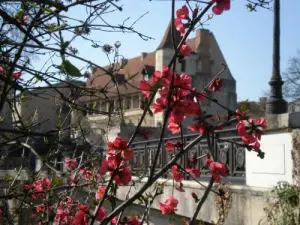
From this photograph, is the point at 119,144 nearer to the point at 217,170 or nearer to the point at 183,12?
the point at 217,170

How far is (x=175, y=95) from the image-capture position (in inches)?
95.5

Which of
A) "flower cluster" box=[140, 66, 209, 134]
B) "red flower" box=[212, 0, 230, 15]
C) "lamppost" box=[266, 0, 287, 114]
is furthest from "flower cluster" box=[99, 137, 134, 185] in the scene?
"lamppost" box=[266, 0, 287, 114]

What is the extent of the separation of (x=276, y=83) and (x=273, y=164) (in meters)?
1.40

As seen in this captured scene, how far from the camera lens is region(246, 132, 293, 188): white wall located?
5.83 m

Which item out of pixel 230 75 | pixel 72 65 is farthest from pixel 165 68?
pixel 230 75

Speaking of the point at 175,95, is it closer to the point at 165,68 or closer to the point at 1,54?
the point at 165,68

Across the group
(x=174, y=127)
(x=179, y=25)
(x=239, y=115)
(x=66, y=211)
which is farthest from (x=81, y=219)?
(x=66, y=211)

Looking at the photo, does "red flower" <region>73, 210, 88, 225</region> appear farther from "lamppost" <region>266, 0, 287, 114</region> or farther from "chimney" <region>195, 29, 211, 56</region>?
"chimney" <region>195, 29, 211, 56</region>

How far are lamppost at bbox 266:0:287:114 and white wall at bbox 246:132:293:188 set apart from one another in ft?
2.17

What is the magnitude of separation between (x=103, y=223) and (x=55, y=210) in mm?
2230

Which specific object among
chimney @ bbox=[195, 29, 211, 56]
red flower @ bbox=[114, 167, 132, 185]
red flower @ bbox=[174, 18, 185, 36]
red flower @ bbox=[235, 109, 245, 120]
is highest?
chimney @ bbox=[195, 29, 211, 56]

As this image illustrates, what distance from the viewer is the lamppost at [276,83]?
22.1 ft

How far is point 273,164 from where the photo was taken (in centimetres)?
609

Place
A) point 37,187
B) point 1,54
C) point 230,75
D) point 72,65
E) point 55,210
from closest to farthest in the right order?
point 72,65
point 1,54
point 37,187
point 55,210
point 230,75
